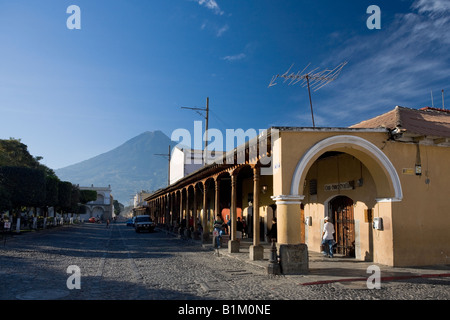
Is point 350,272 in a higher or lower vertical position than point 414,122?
lower

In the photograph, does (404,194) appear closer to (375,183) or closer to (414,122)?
(375,183)

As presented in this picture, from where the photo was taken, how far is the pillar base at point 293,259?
9.73 meters

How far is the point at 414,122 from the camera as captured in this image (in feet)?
40.1

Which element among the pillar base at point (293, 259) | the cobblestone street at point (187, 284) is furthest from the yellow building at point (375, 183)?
the cobblestone street at point (187, 284)

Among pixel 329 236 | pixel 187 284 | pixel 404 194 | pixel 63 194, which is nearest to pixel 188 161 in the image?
pixel 63 194

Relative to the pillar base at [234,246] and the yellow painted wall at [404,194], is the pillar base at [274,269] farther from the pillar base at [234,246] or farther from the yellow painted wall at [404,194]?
the pillar base at [234,246]

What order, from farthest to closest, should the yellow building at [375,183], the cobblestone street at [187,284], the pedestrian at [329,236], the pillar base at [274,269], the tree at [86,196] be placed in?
the tree at [86,196], the pedestrian at [329,236], the yellow building at [375,183], the pillar base at [274,269], the cobblestone street at [187,284]

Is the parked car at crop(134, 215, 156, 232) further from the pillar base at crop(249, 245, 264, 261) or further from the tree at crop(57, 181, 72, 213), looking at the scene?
the pillar base at crop(249, 245, 264, 261)

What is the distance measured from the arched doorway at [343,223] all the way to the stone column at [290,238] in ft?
12.7

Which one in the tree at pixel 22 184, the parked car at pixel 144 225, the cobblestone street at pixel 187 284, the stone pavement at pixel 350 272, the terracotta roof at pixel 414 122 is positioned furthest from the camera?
the parked car at pixel 144 225

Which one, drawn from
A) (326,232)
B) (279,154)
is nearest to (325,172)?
(326,232)

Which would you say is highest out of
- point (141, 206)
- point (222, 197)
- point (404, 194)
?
point (222, 197)

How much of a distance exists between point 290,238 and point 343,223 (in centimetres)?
444

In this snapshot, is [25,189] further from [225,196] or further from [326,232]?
[326,232]
